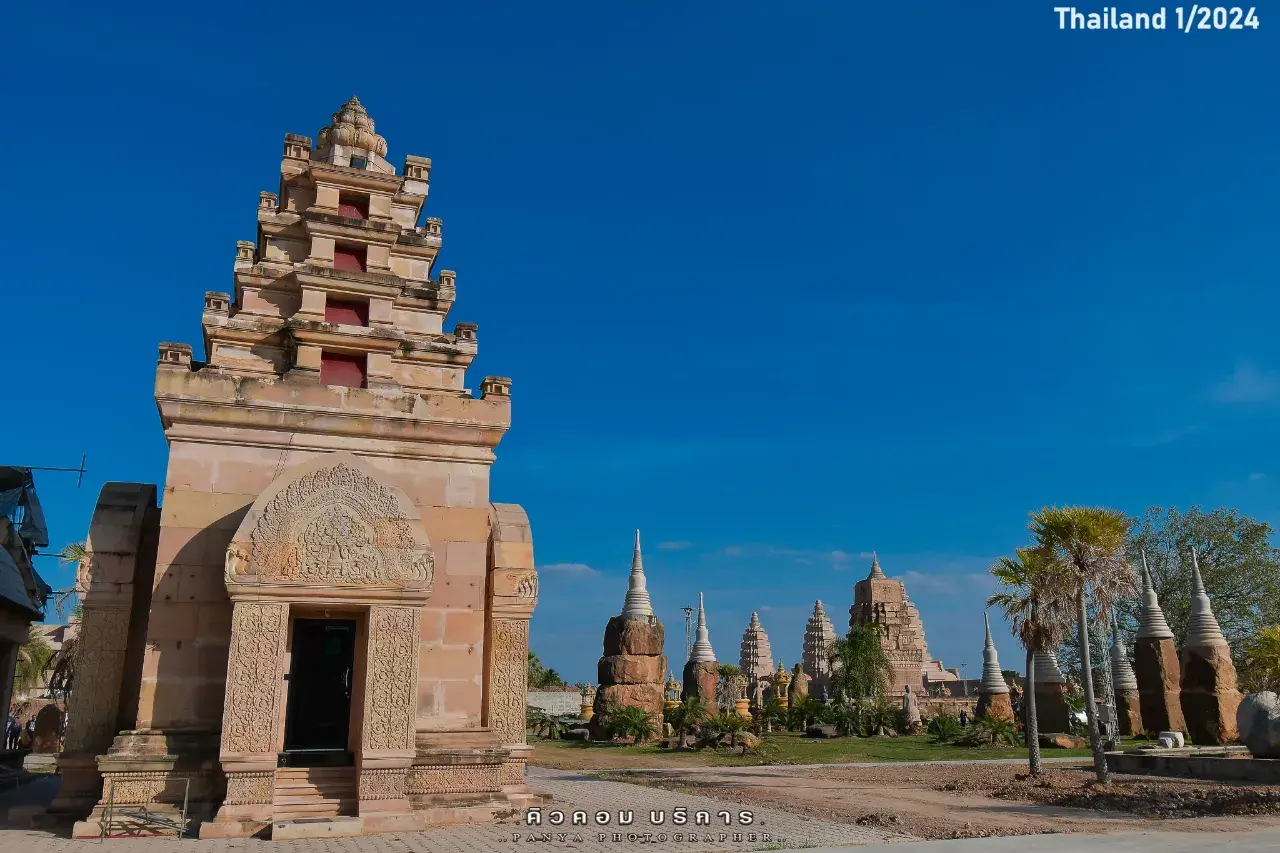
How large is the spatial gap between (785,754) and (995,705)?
504 inches

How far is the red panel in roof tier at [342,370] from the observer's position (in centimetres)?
1491

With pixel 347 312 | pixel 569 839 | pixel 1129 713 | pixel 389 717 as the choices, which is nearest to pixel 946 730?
pixel 1129 713

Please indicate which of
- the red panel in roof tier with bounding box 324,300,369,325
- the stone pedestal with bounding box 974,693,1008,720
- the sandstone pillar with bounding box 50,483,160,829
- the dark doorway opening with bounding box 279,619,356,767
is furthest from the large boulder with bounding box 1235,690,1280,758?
the sandstone pillar with bounding box 50,483,160,829

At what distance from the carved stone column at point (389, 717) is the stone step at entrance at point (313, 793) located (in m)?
0.45

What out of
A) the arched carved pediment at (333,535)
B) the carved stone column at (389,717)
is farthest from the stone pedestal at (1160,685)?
the arched carved pediment at (333,535)

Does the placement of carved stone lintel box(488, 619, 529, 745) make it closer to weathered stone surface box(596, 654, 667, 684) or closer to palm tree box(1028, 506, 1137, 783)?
palm tree box(1028, 506, 1137, 783)

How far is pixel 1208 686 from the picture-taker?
26.8 m

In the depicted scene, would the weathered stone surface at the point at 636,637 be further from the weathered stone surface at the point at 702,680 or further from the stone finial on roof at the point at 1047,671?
the stone finial on roof at the point at 1047,671

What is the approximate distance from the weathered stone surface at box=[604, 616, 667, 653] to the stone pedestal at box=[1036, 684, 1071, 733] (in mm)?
13334

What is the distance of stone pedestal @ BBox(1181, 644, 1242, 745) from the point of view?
87.4ft

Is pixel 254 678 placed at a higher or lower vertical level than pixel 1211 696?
higher

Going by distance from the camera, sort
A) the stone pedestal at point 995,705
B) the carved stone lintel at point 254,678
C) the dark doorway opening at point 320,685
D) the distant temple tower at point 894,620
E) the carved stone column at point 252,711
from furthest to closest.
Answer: the distant temple tower at point 894,620, the stone pedestal at point 995,705, the dark doorway opening at point 320,685, the carved stone lintel at point 254,678, the carved stone column at point 252,711

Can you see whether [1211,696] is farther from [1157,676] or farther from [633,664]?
[633,664]

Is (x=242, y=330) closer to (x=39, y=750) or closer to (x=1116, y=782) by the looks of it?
(x=1116, y=782)
